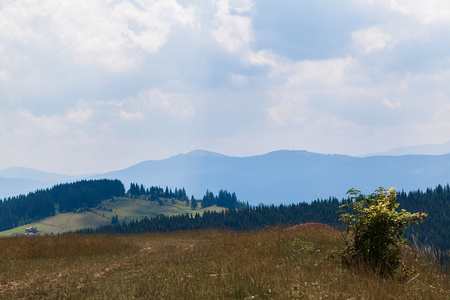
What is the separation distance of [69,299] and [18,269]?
7888mm

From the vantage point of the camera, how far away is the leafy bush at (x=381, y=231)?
11836 mm

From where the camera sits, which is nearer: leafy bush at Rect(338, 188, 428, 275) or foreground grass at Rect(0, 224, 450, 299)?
foreground grass at Rect(0, 224, 450, 299)

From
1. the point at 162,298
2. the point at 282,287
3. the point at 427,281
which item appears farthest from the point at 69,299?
the point at 427,281

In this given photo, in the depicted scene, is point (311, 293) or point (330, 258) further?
point (330, 258)

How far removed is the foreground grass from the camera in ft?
34.5

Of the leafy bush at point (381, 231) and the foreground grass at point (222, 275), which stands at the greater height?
the leafy bush at point (381, 231)

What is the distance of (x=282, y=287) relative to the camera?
10.6 meters

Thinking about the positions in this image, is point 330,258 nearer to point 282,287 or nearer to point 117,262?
point 282,287

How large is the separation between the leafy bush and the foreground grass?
78 centimetres

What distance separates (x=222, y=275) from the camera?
13.4 m

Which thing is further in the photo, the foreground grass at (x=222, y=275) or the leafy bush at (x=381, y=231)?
the leafy bush at (x=381, y=231)

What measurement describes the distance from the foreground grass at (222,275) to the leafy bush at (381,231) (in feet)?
2.55

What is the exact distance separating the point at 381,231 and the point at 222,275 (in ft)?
20.1

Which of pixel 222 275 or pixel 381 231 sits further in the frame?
pixel 222 275
